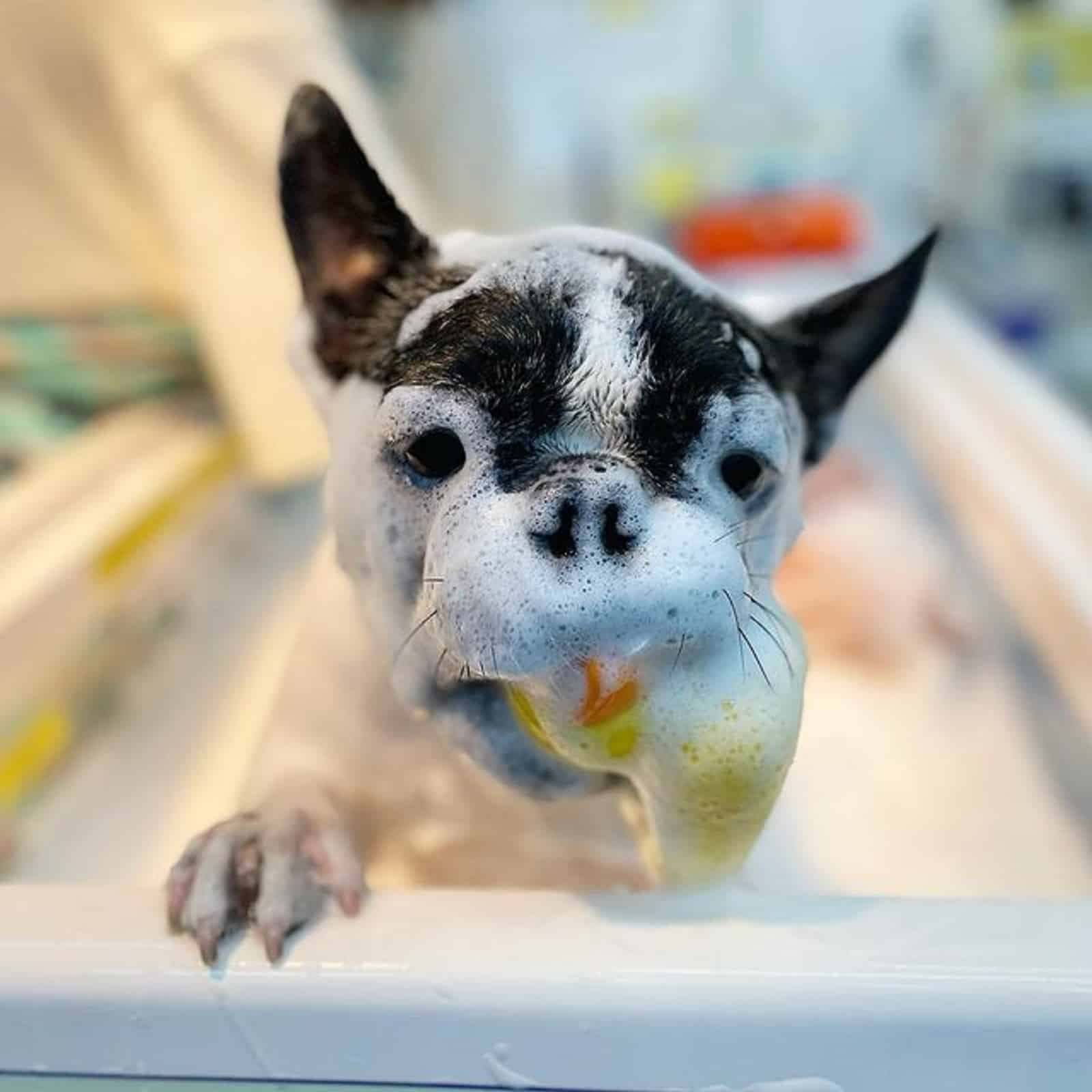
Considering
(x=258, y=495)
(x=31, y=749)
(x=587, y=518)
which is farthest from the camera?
(x=258, y=495)

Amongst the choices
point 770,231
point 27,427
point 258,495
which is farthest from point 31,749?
point 770,231

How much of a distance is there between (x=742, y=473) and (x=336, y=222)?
0.53ft

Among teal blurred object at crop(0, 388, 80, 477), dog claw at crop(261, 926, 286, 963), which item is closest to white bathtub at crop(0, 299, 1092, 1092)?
dog claw at crop(261, 926, 286, 963)

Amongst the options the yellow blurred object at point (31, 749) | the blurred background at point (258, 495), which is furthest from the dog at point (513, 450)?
the yellow blurred object at point (31, 749)

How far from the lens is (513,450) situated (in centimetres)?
32

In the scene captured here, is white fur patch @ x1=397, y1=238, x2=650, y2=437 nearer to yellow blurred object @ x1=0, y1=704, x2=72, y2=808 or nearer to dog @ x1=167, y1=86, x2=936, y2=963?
dog @ x1=167, y1=86, x2=936, y2=963

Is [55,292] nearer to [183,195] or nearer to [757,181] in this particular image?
[183,195]

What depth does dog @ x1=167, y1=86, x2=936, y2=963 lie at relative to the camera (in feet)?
0.98

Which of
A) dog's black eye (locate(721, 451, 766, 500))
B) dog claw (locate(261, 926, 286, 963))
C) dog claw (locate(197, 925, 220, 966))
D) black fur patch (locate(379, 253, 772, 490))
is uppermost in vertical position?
black fur patch (locate(379, 253, 772, 490))

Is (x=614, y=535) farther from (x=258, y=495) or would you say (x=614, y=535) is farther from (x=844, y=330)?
(x=258, y=495)

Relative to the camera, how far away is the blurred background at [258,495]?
63 centimetres

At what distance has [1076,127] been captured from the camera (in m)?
1.55

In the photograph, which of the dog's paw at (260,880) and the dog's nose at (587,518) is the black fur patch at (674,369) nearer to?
the dog's nose at (587,518)

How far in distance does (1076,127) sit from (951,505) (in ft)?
3.12
